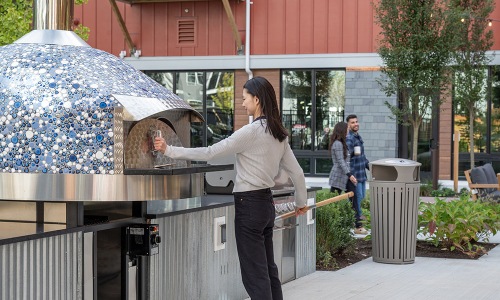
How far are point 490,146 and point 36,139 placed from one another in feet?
66.7

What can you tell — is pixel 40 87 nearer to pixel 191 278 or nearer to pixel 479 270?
pixel 191 278

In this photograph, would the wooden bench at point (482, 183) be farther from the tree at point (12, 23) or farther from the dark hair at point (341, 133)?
the tree at point (12, 23)

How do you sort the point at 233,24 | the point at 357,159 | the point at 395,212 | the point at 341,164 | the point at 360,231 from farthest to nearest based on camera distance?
the point at 233,24, the point at 357,159, the point at 360,231, the point at 341,164, the point at 395,212

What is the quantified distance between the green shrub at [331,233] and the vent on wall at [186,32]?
16352mm

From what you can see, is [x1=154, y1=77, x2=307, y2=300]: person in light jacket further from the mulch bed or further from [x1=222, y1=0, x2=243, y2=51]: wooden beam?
[x1=222, y1=0, x2=243, y2=51]: wooden beam

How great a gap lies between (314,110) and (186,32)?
4628mm

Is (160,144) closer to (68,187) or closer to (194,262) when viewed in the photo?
(68,187)

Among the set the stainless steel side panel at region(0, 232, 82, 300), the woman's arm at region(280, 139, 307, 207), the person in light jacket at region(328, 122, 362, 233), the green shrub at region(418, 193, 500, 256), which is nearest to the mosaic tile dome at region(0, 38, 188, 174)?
the stainless steel side panel at region(0, 232, 82, 300)

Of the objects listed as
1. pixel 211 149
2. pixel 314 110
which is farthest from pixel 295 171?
pixel 314 110

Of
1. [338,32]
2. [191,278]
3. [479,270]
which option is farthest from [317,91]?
[191,278]

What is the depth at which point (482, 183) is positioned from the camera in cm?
1769

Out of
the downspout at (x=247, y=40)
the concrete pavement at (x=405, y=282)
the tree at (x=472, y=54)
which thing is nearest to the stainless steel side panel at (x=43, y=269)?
the concrete pavement at (x=405, y=282)

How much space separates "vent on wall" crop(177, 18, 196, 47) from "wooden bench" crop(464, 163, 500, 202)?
37.1ft

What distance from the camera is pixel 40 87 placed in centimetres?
573
